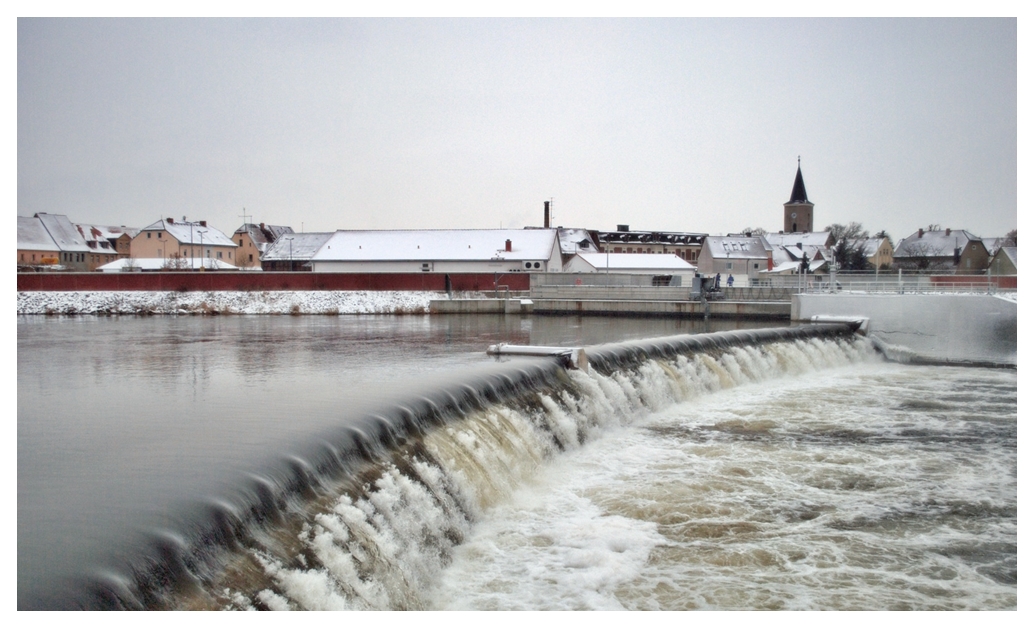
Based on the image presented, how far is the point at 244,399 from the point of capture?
1179 centimetres

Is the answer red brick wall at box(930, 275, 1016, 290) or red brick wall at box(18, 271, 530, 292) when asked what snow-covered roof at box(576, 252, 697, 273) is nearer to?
red brick wall at box(18, 271, 530, 292)

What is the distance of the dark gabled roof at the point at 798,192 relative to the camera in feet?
356

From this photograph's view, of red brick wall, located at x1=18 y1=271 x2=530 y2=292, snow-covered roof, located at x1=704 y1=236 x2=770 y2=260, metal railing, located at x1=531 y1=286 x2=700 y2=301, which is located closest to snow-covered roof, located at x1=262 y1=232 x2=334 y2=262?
red brick wall, located at x1=18 y1=271 x2=530 y2=292

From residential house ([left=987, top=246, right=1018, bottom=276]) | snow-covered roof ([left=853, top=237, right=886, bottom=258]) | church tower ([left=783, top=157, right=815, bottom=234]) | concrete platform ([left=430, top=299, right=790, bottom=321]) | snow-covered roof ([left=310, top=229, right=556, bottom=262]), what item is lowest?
concrete platform ([left=430, top=299, right=790, bottom=321])

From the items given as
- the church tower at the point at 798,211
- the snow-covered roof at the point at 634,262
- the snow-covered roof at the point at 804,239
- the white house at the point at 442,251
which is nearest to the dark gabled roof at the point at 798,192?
the church tower at the point at 798,211

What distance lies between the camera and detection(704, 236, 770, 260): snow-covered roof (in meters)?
76.4

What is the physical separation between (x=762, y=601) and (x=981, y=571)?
2.30m

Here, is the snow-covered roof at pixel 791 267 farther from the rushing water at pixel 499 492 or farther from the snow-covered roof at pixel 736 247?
the rushing water at pixel 499 492

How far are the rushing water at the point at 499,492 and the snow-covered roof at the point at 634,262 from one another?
158 ft

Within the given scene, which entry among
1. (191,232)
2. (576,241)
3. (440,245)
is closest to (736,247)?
(576,241)

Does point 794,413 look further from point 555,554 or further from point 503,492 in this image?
point 555,554

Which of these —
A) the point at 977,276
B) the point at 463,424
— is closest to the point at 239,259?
the point at 977,276

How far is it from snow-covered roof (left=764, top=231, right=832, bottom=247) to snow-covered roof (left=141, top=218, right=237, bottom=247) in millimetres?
59952

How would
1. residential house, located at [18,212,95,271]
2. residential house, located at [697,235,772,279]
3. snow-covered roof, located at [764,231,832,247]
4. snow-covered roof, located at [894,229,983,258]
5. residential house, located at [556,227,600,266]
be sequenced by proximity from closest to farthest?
residential house, located at [18,212,95,271], snow-covered roof, located at [894,229,983,258], residential house, located at [697,235,772,279], residential house, located at [556,227,600,266], snow-covered roof, located at [764,231,832,247]
